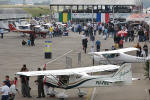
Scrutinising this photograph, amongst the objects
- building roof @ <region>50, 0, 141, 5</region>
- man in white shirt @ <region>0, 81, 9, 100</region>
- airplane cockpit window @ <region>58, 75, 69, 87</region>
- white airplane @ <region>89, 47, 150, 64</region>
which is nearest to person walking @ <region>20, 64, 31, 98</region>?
airplane cockpit window @ <region>58, 75, 69, 87</region>

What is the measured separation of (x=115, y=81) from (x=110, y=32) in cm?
4130

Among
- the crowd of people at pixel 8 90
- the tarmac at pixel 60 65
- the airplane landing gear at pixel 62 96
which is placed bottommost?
the tarmac at pixel 60 65

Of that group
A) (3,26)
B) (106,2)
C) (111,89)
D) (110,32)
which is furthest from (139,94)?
(106,2)

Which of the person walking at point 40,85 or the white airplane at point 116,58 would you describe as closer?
the person walking at point 40,85

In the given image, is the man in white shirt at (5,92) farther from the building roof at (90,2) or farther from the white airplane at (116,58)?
the building roof at (90,2)

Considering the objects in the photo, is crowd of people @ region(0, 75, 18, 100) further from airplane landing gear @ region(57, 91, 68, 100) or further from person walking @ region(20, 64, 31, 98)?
airplane landing gear @ region(57, 91, 68, 100)

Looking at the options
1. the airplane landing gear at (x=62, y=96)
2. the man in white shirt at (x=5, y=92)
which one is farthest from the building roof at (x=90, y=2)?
the man in white shirt at (x=5, y=92)

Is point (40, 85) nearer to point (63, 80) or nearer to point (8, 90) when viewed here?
point (63, 80)

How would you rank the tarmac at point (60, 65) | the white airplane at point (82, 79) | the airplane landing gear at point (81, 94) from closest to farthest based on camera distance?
1. the white airplane at point (82, 79)
2. the airplane landing gear at point (81, 94)
3. the tarmac at point (60, 65)

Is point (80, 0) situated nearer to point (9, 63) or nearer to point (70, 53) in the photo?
point (70, 53)

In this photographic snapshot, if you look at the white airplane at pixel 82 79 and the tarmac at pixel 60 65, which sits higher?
the white airplane at pixel 82 79

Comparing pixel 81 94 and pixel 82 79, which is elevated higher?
pixel 82 79

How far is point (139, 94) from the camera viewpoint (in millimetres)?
22406

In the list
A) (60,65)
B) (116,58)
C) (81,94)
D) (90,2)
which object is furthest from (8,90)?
(90,2)
